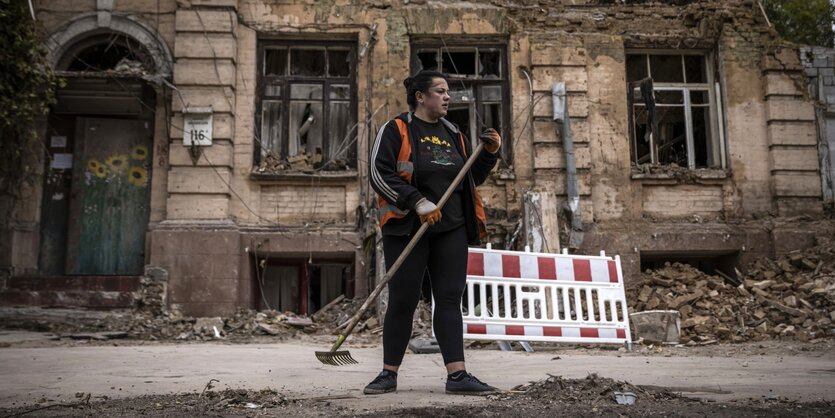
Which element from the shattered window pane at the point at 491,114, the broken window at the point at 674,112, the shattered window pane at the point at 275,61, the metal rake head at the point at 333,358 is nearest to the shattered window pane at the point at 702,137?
the broken window at the point at 674,112

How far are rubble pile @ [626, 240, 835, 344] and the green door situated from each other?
782 centimetres

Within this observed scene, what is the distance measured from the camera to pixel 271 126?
38.5 feet

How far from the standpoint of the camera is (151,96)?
11.7 metres

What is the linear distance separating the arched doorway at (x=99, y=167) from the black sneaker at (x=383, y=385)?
8856 mm

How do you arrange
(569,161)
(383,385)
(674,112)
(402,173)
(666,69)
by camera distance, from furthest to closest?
(666,69) → (674,112) → (569,161) → (402,173) → (383,385)

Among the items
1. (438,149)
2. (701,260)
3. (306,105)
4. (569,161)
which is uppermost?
(306,105)

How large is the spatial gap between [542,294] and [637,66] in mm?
5916

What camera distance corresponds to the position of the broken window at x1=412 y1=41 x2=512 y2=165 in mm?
11883

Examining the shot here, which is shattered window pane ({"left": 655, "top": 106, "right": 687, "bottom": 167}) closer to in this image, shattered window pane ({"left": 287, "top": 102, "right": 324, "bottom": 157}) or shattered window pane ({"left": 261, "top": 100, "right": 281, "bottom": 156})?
shattered window pane ({"left": 287, "top": 102, "right": 324, "bottom": 157})

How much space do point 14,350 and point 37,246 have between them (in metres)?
4.32

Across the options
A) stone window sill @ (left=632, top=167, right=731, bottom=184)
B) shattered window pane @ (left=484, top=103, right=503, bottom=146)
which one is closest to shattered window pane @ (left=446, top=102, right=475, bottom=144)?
shattered window pane @ (left=484, top=103, right=503, bottom=146)

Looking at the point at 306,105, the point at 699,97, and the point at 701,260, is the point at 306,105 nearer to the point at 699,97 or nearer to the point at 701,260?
the point at 699,97

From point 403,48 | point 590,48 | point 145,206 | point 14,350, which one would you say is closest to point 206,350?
point 14,350

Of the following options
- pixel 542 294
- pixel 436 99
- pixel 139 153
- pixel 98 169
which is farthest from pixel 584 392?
pixel 98 169
